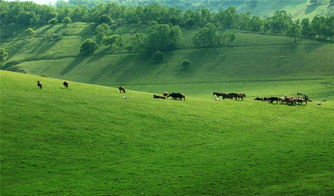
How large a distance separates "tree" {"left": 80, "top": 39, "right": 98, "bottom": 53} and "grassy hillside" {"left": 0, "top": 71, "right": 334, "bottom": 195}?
317ft

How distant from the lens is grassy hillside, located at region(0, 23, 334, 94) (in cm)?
12181

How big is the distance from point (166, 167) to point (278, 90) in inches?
2862

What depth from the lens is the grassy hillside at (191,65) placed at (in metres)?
122

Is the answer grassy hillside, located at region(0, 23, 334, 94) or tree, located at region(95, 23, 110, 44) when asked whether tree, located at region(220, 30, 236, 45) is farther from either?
tree, located at region(95, 23, 110, 44)

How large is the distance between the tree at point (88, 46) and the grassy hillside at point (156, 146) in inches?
3806

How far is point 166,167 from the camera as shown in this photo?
123 feet

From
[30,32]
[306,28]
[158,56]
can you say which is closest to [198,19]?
[158,56]

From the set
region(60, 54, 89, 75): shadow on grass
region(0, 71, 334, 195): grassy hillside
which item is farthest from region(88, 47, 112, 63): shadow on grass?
region(0, 71, 334, 195): grassy hillside

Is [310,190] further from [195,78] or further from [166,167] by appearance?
[195,78]

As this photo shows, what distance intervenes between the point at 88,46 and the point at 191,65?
134ft

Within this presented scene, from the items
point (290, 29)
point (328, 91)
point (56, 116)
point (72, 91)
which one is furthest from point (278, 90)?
point (56, 116)

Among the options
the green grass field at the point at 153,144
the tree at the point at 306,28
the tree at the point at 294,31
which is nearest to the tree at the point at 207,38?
the tree at the point at 294,31

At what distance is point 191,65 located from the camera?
13825 centimetres

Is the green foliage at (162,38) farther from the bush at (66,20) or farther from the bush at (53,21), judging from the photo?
the bush at (53,21)
